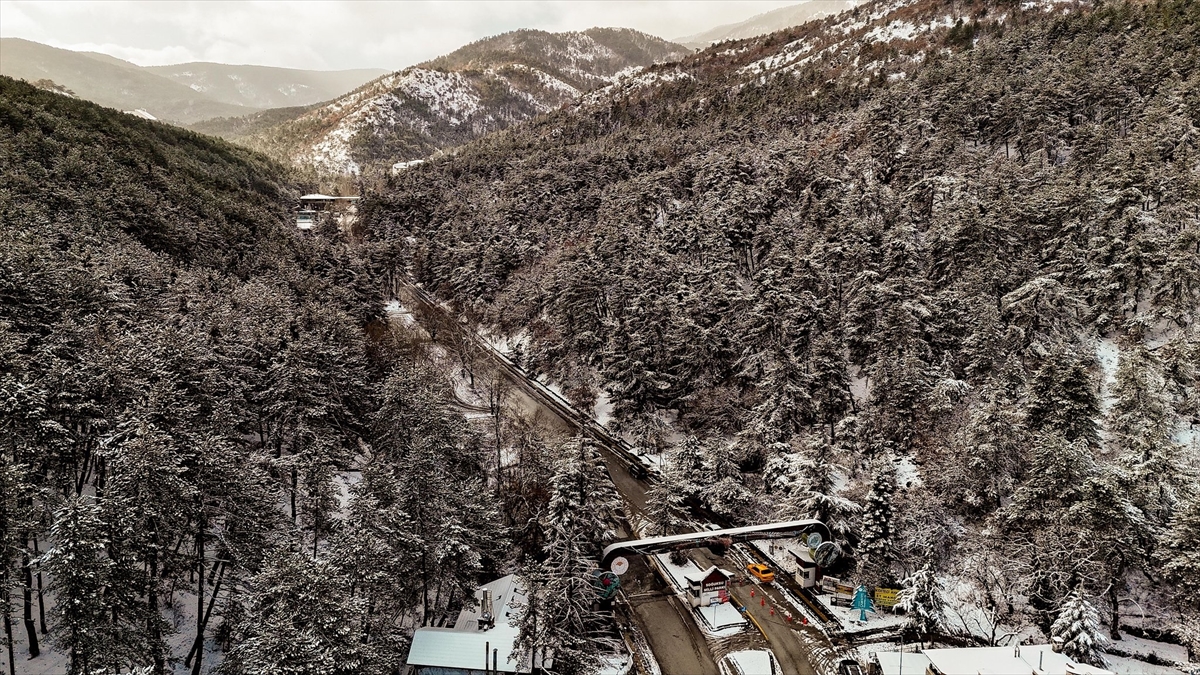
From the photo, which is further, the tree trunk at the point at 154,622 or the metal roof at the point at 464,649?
the metal roof at the point at 464,649

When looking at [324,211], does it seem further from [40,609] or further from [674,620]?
[674,620]

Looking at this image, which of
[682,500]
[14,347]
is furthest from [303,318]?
[682,500]

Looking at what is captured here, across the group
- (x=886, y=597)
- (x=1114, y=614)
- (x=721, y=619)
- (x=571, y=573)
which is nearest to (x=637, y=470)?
(x=721, y=619)

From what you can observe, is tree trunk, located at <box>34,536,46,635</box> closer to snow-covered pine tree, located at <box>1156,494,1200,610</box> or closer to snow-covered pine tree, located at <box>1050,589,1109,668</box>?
snow-covered pine tree, located at <box>1050,589,1109,668</box>

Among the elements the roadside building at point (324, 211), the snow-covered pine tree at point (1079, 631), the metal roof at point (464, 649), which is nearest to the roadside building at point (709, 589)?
the metal roof at point (464, 649)

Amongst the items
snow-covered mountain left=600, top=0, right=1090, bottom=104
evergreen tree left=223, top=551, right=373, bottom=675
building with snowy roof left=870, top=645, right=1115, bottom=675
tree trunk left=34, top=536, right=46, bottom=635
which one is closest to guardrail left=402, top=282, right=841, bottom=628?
building with snowy roof left=870, top=645, right=1115, bottom=675

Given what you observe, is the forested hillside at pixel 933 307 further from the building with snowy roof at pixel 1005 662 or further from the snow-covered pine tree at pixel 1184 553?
the building with snowy roof at pixel 1005 662
